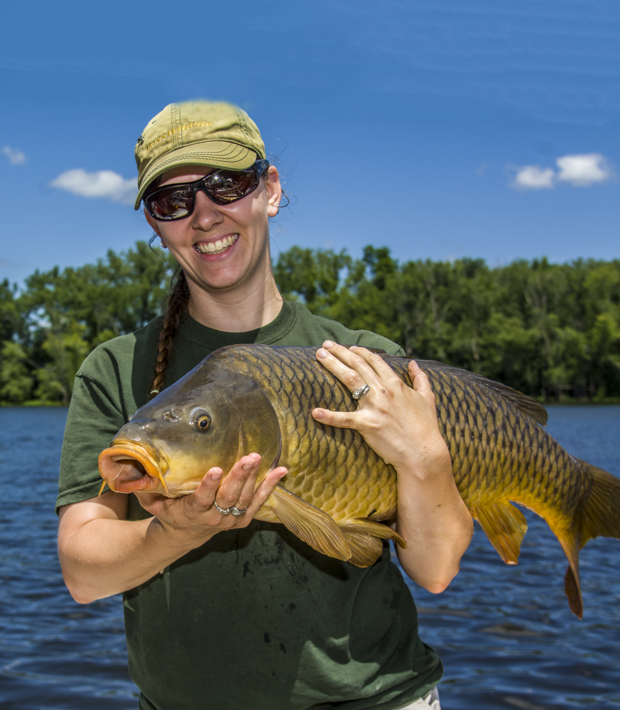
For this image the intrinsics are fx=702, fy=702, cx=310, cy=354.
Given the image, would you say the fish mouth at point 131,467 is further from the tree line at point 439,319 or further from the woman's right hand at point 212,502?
the tree line at point 439,319

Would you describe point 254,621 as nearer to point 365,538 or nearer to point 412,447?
point 365,538

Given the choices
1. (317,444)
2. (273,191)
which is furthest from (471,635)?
(273,191)

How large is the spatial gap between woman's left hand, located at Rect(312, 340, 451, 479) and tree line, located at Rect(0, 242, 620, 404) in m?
49.0

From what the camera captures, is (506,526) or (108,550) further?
(506,526)

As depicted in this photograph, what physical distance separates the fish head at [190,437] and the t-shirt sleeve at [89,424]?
31 centimetres

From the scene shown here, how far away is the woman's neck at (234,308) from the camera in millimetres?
2189

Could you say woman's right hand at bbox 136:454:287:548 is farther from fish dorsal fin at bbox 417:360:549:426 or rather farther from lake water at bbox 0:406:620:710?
lake water at bbox 0:406:620:710

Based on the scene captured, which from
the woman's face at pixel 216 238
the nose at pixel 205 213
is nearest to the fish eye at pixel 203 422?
the woman's face at pixel 216 238

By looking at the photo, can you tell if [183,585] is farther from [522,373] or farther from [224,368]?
[522,373]

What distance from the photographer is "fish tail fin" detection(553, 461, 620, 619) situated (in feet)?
7.68

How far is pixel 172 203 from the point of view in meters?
2.11

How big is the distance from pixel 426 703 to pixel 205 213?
1528 mm

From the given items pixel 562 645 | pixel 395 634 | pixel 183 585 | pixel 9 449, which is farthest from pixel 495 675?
pixel 9 449

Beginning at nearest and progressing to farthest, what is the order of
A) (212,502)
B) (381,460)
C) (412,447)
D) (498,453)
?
(212,502) → (412,447) → (381,460) → (498,453)
